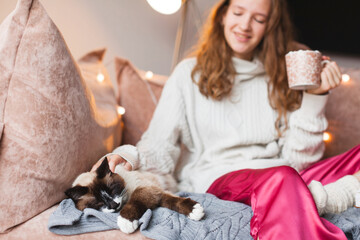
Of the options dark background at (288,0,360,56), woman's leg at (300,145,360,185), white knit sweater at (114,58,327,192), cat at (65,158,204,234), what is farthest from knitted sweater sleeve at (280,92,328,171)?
dark background at (288,0,360,56)

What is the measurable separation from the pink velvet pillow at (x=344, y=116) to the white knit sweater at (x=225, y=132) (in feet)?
0.76

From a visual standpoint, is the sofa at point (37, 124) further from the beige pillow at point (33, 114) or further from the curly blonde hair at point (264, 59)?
the curly blonde hair at point (264, 59)

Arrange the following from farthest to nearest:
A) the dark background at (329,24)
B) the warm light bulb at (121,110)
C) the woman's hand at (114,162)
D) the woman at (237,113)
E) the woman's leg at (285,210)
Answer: the dark background at (329,24)
the warm light bulb at (121,110)
the woman at (237,113)
the woman's hand at (114,162)
the woman's leg at (285,210)

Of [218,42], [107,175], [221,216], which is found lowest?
[221,216]

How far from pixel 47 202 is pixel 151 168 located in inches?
16.6

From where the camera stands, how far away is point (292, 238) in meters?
0.68

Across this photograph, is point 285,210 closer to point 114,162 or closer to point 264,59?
point 114,162

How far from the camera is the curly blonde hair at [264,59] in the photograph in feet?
4.45

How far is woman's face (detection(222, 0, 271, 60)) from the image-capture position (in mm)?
1299

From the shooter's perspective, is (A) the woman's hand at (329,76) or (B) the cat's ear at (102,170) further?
(A) the woman's hand at (329,76)

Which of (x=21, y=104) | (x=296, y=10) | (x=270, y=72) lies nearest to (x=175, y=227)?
(x=21, y=104)

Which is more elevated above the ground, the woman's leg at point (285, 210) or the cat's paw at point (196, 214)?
the woman's leg at point (285, 210)

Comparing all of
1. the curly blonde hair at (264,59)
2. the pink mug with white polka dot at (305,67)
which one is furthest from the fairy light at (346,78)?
the pink mug with white polka dot at (305,67)

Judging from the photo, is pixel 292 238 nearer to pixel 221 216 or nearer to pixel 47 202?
pixel 221 216
